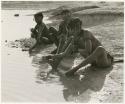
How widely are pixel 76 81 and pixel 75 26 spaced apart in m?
0.95

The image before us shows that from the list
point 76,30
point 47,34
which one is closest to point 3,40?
point 47,34

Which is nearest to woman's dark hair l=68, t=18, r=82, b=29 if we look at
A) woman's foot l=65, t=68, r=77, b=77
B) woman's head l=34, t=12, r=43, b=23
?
woman's foot l=65, t=68, r=77, b=77

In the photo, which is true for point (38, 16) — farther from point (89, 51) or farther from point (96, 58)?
point (96, 58)

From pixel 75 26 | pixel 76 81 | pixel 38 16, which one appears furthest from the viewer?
pixel 38 16

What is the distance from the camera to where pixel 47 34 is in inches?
360

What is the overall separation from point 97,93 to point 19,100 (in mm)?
1070

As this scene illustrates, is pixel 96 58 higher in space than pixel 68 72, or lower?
higher

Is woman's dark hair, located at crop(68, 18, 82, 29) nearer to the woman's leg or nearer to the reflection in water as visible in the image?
the woman's leg

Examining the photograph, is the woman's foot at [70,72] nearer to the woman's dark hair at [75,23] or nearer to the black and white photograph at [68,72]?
the black and white photograph at [68,72]

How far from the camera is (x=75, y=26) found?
5820 mm

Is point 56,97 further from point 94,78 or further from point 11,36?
point 11,36

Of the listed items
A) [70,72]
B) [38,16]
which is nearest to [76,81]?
[70,72]

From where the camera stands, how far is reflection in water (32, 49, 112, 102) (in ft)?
15.7

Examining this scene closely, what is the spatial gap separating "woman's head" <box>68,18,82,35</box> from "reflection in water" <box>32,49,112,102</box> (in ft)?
2.39
